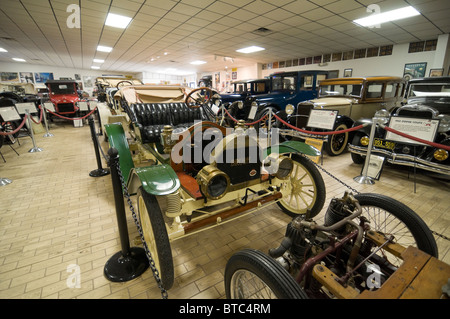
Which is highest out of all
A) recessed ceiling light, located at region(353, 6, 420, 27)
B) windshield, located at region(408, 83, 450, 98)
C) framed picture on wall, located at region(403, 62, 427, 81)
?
recessed ceiling light, located at region(353, 6, 420, 27)

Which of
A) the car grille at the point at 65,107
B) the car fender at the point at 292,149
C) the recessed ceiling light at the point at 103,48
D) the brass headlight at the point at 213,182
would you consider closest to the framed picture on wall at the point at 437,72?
the car fender at the point at 292,149

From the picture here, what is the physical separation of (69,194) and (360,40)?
10.1m

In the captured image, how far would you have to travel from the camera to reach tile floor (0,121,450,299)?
5.66 ft

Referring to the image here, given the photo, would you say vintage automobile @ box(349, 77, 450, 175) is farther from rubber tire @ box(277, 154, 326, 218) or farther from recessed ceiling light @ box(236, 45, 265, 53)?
recessed ceiling light @ box(236, 45, 265, 53)

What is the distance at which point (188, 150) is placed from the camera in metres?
2.18

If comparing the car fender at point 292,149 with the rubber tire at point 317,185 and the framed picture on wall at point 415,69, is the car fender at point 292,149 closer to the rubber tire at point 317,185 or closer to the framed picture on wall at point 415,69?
the rubber tire at point 317,185

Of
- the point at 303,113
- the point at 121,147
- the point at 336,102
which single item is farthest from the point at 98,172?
the point at 336,102

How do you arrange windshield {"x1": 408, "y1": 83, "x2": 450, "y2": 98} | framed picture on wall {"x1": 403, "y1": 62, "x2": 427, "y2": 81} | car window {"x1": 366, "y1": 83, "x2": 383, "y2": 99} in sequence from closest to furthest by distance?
windshield {"x1": 408, "y1": 83, "x2": 450, "y2": 98}
car window {"x1": 366, "y1": 83, "x2": 383, "y2": 99}
framed picture on wall {"x1": 403, "y1": 62, "x2": 427, "y2": 81}

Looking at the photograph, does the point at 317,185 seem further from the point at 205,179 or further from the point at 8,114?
the point at 8,114

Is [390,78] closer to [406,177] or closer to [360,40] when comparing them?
[406,177]

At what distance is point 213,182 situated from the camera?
178 cm

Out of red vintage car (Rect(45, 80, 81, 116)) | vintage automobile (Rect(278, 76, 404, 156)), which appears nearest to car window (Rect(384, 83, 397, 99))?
vintage automobile (Rect(278, 76, 404, 156))

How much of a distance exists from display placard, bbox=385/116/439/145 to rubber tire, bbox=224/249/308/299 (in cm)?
350
